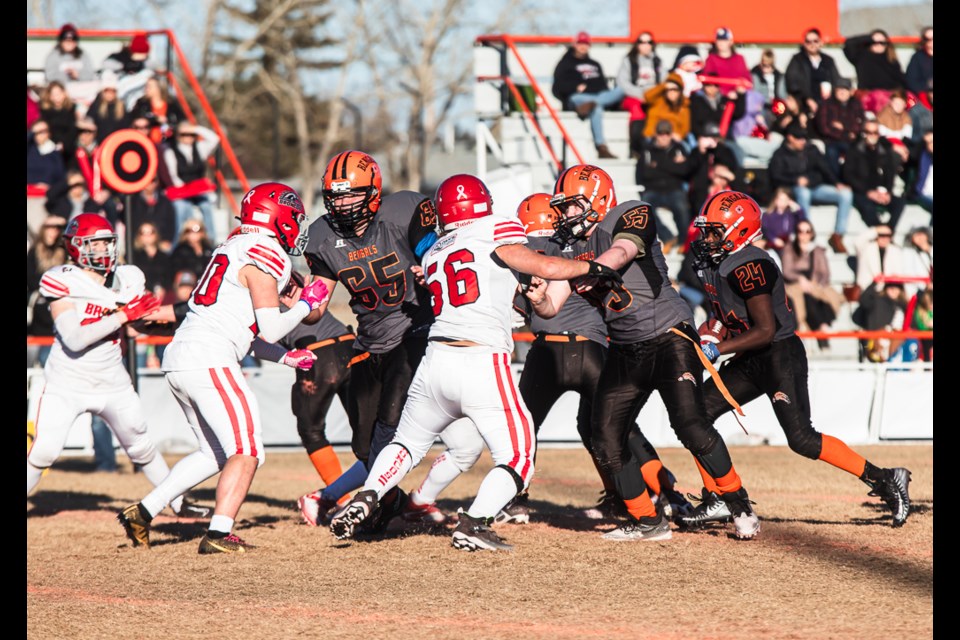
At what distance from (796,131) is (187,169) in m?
7.71

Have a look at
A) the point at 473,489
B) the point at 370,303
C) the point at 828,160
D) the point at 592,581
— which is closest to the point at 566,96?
the point at 828,160

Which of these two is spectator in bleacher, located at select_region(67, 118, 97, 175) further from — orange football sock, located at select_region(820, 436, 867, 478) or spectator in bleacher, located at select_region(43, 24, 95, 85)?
orange football sock, located at select_region(820, 436, 867, 478)

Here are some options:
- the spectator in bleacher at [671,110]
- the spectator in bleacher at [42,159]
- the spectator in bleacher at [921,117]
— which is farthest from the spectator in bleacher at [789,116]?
the spectator in bleacher at [42,159]

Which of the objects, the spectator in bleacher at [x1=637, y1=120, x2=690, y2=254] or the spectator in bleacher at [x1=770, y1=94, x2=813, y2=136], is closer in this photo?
the spectator in bleacher at [x1=637, y1=120, x2=690, y2=254]

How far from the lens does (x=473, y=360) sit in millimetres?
6840

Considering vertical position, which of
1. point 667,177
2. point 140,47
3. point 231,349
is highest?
point 140,47

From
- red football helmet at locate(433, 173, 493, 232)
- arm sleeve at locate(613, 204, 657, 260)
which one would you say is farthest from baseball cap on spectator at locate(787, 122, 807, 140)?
red football helmet at locate(433, 173, 493, 232)

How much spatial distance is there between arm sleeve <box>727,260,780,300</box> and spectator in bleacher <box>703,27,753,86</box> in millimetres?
8922

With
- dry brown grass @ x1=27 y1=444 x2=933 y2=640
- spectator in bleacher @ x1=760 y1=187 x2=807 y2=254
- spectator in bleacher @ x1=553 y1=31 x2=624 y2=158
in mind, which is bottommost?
dry brown grass @ x1=27 y1=444 x2=933 y2=640

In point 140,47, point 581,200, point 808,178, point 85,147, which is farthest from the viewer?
point 140,47

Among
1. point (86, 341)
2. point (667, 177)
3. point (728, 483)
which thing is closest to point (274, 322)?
point (86, 341)

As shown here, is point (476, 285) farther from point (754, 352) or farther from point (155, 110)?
point (155, 110)

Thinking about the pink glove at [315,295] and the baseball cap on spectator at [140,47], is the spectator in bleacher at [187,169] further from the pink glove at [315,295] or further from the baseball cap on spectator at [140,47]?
the pink glove at [315,295]

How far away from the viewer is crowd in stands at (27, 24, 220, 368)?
14.5m
